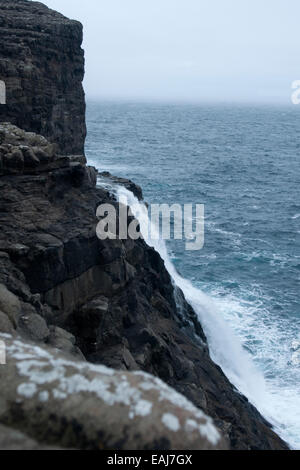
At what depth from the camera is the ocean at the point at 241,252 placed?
37125 mm

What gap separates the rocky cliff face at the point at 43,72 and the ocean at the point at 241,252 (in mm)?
8969

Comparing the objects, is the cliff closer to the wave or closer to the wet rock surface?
the wave

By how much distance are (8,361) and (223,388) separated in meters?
18.6

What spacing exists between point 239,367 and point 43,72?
2697 centimetres

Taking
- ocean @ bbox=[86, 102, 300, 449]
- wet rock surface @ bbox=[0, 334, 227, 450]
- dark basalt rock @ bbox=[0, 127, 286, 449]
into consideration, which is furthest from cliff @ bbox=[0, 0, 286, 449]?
ocean @ bbox=[86, 102, 300, 449]

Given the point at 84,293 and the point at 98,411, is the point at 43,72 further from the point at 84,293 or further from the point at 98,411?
the point at 98,411

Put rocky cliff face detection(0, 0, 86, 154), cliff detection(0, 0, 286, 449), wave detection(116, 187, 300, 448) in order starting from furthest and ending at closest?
rocky cliff face detection(0, 0, 86, 154)
wave detection(116, 187, 300, 448)
cliff detection(0, 0, 286, 449)

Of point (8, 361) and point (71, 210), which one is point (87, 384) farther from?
point (71, 210)

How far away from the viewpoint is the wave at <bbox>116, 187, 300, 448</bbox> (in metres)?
32.2

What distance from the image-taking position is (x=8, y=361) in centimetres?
1229

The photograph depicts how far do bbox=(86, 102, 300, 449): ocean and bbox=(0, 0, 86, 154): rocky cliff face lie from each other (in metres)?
8.97

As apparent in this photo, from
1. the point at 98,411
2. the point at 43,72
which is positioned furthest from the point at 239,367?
the point at 98,411

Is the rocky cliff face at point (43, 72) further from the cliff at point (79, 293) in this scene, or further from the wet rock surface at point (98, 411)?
the wet rock surface at point (98, 411)

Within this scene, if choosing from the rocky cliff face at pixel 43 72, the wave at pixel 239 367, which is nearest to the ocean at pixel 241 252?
the wave at pixel 239 367
